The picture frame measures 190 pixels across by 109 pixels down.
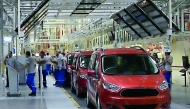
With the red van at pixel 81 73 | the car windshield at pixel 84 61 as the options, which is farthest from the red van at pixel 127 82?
the car windshield at pixel 84 61

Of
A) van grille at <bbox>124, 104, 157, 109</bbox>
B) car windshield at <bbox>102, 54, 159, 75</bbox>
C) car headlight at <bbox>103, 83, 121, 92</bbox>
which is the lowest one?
van grille at <bbox>124, 104, 157, 109</bbox>

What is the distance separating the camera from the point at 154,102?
8.88 m

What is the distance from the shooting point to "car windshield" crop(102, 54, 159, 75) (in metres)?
10.0

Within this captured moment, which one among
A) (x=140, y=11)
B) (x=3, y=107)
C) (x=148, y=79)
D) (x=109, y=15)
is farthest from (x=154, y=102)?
(x=109, y=15)

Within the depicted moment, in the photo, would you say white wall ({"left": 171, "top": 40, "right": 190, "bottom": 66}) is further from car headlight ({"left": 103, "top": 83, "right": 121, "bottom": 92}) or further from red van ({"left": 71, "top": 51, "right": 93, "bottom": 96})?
car headlight ({"left": 103, "top": 83, "right": 121, "bottom": 92})

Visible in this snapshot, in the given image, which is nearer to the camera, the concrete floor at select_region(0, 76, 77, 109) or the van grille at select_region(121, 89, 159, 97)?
the van grille at select_region(121, 89, 159, 97)

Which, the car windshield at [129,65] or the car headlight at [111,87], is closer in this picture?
the car headlight at [111,87]

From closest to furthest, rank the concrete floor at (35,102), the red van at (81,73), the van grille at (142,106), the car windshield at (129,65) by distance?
the van grille at (142,106) → the car windshield at (129,65) → the concrete floor at (35,102) → the red van at (81,73)

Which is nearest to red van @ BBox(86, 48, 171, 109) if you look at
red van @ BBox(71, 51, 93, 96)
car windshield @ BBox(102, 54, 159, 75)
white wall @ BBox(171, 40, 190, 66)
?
car windshield @ BBox(102, 54, 159, 75)

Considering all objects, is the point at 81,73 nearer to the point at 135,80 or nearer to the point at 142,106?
the point at 135,80

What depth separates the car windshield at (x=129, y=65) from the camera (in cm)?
1001

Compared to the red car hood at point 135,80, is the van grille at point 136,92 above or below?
below

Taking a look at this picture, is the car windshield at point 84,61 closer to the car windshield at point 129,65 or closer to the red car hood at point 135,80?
the car windshield at point 129,65

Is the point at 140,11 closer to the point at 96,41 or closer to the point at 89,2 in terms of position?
the point at 89,2
